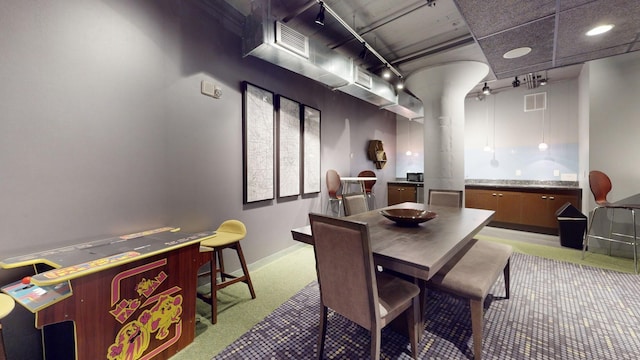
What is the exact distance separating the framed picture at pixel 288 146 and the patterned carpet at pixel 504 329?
4.97 feet

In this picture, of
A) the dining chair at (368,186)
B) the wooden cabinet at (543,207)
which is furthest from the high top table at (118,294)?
the wooden cabinet at (543,207)

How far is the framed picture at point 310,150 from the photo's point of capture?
12.7ft

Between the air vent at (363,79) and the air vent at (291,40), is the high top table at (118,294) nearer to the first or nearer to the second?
the air vent at (291,40)

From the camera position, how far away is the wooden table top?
1.28 metres

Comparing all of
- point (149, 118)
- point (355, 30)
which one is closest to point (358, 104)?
point (355, 30)

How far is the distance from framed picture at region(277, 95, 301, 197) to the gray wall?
1.52 ft

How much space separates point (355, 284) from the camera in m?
1.37

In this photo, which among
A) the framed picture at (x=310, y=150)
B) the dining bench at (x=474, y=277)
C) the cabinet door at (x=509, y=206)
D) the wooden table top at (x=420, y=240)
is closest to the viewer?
the wooden table top at (x=420, y=240)

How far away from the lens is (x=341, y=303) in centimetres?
148

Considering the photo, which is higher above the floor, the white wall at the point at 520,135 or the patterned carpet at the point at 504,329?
the white wall at the point at 520,135

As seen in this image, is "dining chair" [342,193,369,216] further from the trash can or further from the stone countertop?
the stone countertop

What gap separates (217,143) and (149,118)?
672mm

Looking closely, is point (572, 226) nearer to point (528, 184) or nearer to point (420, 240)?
point (528, 184)

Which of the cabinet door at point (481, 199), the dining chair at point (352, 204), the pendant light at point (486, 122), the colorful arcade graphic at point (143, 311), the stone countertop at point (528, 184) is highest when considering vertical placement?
the pendant light at point (486, 122)
